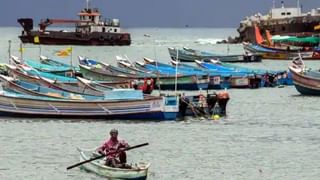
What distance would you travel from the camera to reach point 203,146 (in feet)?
133

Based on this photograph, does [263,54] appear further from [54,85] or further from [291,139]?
[291,139]

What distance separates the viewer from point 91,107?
47.8m

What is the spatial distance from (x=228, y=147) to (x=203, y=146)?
1081 mm

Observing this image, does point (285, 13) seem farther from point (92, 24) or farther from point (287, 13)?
point (92, 24)

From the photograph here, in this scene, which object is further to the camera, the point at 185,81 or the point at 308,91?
the point at 185,81

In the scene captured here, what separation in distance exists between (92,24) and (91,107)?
284ft

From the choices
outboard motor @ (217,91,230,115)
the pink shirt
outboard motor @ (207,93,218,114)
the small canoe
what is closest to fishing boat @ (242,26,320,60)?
outboard motor @ (217,91,230,115)

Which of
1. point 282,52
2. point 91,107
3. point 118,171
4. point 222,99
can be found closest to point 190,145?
point 91,107

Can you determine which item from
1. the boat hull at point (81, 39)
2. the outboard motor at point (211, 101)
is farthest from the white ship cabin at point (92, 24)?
the outboard motor at point (211, 101)

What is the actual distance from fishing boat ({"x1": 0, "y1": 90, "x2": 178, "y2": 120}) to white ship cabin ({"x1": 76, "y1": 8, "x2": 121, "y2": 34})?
276 feet

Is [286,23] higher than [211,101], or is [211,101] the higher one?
[286,23]

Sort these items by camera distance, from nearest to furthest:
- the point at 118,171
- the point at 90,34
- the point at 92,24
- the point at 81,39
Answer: the point at 118,171 < the point at 92,24 < the point at 90,34 < the point at 81,39

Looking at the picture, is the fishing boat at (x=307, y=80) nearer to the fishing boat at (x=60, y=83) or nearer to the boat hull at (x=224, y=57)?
the fishing boat at (x=60, y=83)

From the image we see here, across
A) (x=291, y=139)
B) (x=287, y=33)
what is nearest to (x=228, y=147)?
(x=291, y=139)
